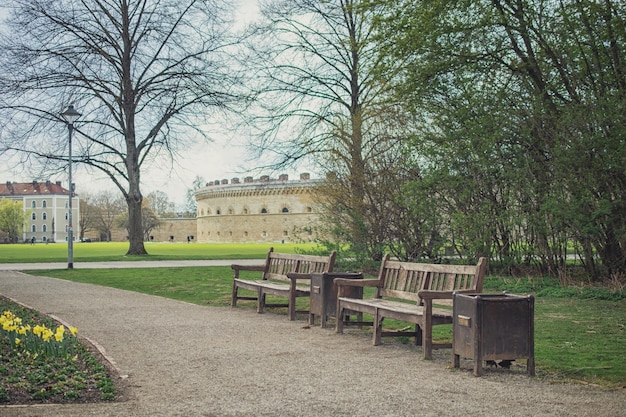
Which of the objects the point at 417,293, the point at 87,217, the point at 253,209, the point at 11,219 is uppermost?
the point at 253,209

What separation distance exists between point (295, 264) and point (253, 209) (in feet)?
262

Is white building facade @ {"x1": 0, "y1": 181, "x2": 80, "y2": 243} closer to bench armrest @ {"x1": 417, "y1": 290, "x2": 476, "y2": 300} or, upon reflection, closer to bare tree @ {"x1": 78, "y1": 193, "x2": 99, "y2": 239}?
bare tree @ {"x1": 78, "y1": 193, "x2": 99, "y2": 239}

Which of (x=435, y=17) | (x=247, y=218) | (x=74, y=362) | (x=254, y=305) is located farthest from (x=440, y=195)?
(x=247, y=218)

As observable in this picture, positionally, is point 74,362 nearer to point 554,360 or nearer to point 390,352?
point 390,352

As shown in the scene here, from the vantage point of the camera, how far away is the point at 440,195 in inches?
686

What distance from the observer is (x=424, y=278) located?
8.70 metres

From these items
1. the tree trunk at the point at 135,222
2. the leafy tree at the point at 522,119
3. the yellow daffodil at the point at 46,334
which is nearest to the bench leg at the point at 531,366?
the yellow daffodil at the point at 46,334

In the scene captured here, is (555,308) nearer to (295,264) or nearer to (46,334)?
(295,264)

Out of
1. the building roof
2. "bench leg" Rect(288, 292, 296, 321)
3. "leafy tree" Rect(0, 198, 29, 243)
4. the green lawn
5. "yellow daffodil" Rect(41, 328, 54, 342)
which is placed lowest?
the green lawn

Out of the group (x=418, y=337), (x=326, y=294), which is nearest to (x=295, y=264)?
(x=326, y=294)

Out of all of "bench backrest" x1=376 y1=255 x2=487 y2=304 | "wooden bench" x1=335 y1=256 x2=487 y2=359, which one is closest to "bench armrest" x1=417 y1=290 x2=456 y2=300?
"wooden bench" x1=335 y1=256 x2=487 y2=359

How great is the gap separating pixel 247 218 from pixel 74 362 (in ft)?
278

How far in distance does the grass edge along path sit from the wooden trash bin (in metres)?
0.45

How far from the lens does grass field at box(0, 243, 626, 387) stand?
23.8 ft
